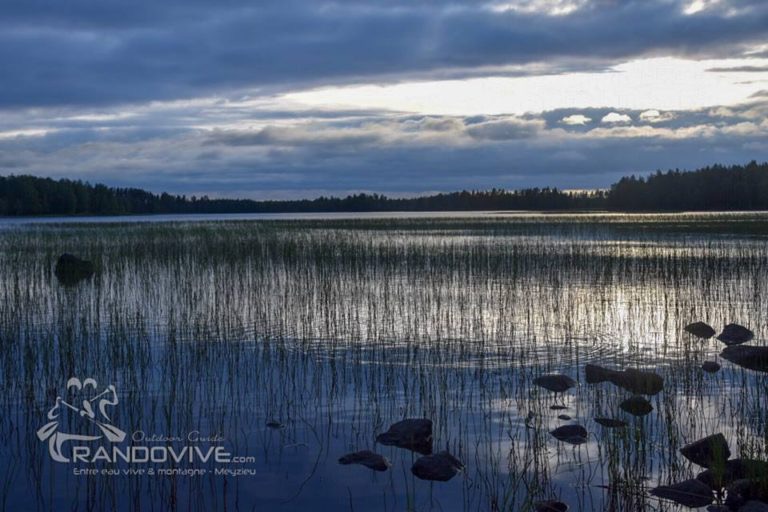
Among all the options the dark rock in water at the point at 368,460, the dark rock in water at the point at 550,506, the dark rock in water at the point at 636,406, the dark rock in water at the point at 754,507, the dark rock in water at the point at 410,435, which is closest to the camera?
the dark rock in water at the point at 754,507

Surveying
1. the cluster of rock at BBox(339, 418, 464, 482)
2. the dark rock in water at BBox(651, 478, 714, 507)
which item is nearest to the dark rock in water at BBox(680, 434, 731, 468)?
the dark rock in water at BBox(651, 478, 714, 507)

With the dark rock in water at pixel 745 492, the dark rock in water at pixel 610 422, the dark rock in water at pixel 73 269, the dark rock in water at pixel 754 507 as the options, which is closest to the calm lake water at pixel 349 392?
the dark rock in water at pixel 610 422

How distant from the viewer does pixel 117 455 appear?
19.5 feet

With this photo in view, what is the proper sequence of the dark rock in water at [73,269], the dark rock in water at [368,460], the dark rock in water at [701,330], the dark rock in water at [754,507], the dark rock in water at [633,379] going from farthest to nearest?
the dark rock in water at [73,269]
the dark rock in water at [701,330]
the dark rock in water at [633,379]
the dark rock in water at [368,460]
the dark rock in water at [754,507]

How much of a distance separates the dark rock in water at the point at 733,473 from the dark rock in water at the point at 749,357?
383 cm

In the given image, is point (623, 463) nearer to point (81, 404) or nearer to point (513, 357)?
point (513, 357)

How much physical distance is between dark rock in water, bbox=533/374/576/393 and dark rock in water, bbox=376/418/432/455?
2071 millimetres

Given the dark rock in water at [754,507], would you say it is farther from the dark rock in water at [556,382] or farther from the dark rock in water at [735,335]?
the dark rock in water at [735,335]

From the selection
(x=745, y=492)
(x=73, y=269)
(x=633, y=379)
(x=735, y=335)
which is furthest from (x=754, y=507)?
(x=73, y=269)

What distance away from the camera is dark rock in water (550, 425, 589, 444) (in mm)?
6262

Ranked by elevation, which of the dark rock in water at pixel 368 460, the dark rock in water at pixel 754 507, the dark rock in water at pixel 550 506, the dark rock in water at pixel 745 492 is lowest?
the dark rock in water at pixel 550 506

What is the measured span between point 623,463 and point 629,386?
2201 millimetres

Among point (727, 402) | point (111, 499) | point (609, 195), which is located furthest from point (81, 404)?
point (609, 195)

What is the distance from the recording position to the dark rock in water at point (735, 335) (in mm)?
10438
